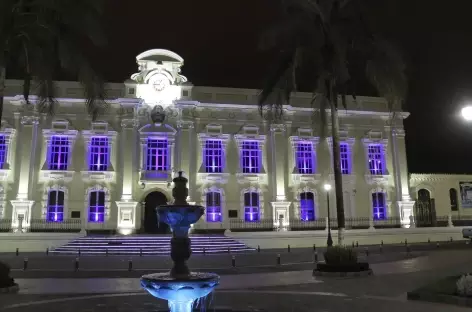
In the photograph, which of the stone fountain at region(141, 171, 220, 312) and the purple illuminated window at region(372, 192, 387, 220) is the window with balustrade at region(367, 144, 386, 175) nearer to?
the purple illuminated window at region(372, 192, 387, 220)

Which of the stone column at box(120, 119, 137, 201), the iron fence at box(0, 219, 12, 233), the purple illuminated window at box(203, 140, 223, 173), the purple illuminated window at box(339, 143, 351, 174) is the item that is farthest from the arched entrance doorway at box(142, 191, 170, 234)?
the purple illuminated window at box(339, 143, 351, 174)

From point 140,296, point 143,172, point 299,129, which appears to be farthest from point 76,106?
point 140,296

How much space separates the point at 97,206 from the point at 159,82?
32.9ft

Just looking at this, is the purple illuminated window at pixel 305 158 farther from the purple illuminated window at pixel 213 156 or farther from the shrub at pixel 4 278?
the shrub at pixel 4 278

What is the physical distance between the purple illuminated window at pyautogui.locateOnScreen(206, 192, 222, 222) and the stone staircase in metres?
3.46

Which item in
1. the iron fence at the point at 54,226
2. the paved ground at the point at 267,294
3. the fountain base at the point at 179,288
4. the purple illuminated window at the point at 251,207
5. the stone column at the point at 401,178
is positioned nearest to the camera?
the fountain base at the point at 179,288

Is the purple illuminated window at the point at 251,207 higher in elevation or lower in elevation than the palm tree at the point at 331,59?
lower

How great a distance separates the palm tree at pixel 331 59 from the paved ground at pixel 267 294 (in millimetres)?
3019

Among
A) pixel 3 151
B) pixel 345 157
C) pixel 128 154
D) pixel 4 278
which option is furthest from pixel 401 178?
pixel 4 278

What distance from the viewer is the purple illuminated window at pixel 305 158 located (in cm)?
3409

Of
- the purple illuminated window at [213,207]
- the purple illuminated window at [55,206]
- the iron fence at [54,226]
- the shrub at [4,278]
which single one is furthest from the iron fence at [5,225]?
the shrub at [4,278]

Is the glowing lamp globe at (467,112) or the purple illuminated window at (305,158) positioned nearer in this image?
the glowing lamp globe at (467,112)

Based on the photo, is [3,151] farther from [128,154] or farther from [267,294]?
[267,294]

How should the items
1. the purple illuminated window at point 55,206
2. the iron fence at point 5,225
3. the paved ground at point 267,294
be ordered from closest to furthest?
the paved ground at point 267,294, the iron fence at point 5,225, the purple illuminated window at point 55,206
